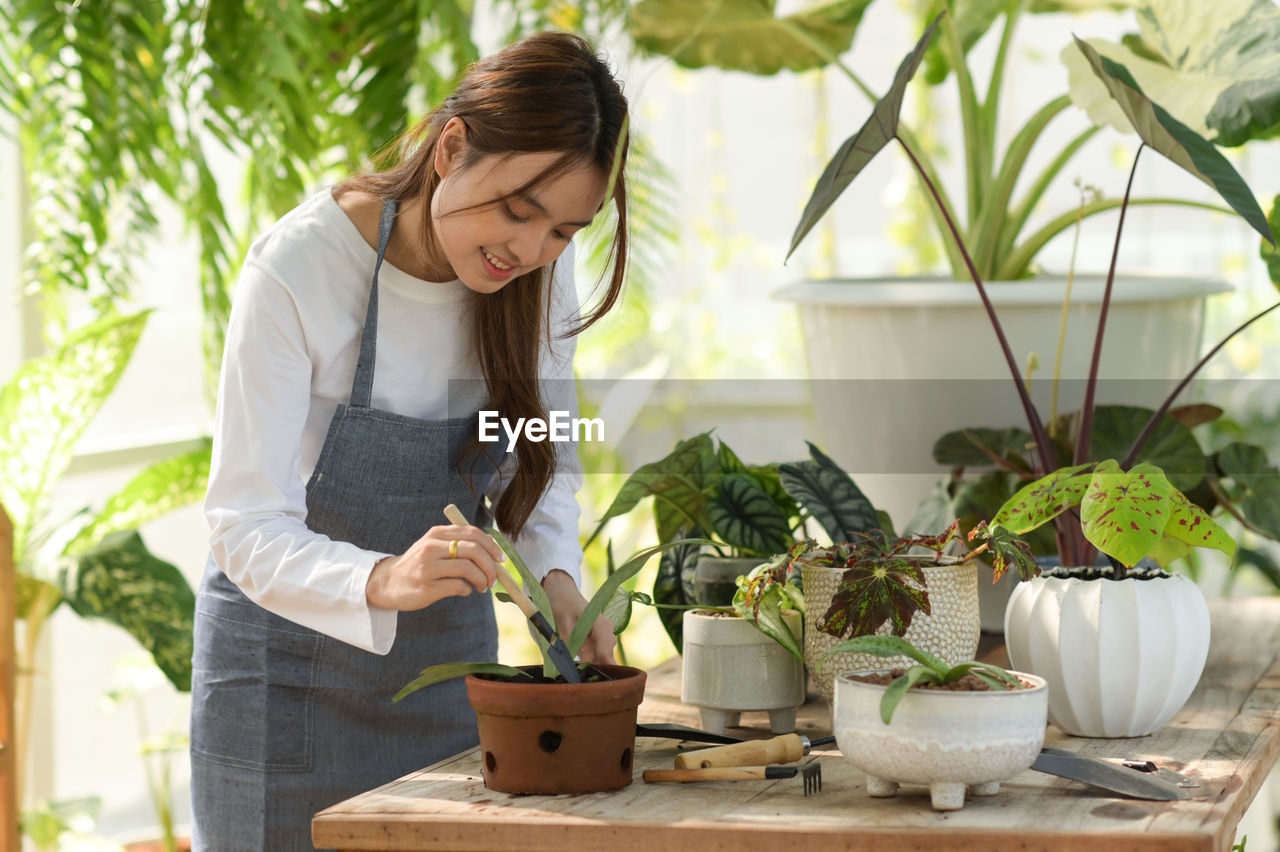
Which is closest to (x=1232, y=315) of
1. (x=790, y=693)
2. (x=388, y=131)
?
(x=388, y=131)

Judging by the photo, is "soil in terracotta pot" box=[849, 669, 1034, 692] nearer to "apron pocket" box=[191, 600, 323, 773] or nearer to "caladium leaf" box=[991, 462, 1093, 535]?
"caladium leaf" box=[991, 462, 1093, 535]

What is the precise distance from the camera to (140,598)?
1.63 metres

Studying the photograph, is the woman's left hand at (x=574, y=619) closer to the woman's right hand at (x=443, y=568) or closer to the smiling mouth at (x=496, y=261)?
the woman's right hand at (x=443, y=568)

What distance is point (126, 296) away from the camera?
1.68 m

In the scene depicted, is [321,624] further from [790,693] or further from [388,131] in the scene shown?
[388,131]

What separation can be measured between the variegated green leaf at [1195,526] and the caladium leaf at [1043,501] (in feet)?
0.21

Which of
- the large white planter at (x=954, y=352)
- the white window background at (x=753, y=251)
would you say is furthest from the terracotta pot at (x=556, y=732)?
the white window background at (x=753, y=251)

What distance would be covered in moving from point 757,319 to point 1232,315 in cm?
110

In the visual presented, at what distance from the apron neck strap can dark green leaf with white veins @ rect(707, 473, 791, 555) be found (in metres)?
0.31

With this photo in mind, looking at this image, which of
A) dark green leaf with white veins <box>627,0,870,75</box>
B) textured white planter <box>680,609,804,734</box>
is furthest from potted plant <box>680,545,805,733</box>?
dark green leaf with white veins <box>627,0,870,75</box>

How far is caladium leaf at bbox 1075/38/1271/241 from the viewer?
3.03 ft

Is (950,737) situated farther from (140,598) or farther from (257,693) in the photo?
(140,598)

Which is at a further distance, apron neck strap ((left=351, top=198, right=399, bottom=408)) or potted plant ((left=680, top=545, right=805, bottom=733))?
apron neck strap ((left=351, top=198, right=399, bottom=408))

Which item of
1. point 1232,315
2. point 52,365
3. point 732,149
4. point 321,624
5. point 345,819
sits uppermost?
point 732,149
